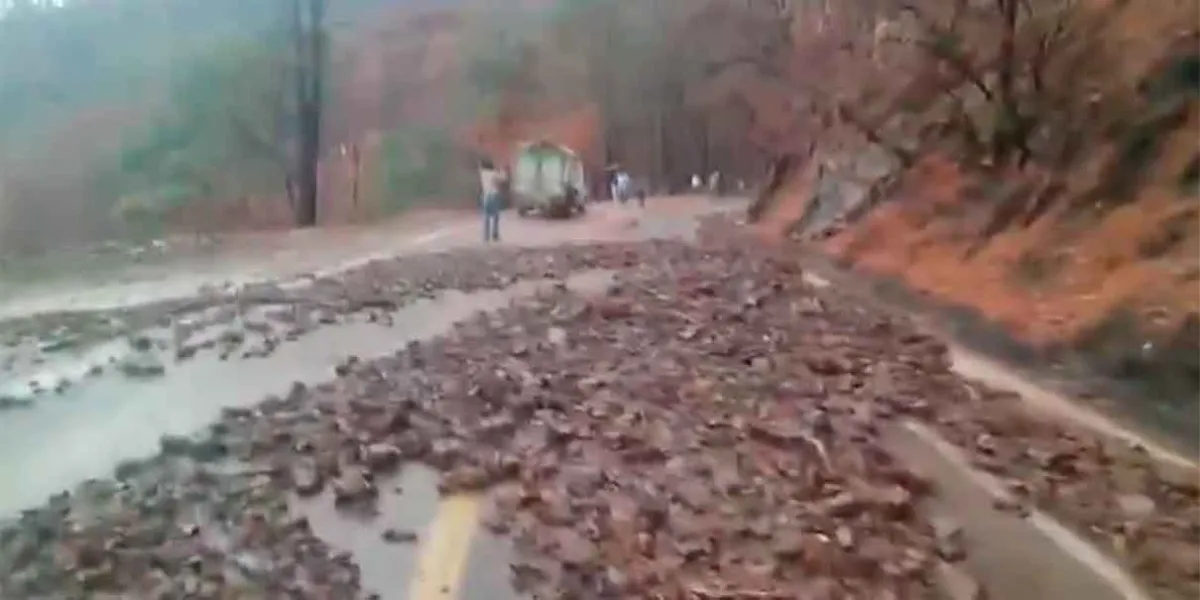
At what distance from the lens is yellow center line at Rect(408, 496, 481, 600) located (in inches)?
75.3

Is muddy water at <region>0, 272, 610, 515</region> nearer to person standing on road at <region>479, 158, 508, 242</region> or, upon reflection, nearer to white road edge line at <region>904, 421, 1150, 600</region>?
person standing on road at <region>479, 158, 508, 242</region>

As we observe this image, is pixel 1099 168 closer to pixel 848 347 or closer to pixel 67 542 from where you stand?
pixel 848 347

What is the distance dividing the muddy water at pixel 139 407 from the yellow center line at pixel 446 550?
0.55m

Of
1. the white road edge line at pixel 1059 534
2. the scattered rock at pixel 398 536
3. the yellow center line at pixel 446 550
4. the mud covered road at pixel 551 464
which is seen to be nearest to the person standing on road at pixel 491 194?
the mud covered road at pixel 551 464

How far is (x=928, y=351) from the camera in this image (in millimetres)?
2598

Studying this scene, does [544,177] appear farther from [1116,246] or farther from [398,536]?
[1116,246]

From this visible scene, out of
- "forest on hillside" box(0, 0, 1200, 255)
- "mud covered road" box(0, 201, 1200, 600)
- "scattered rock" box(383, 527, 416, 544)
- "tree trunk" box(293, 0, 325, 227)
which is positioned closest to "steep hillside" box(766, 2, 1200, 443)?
"forest on hillside" box(0, 0, 1200, 255)

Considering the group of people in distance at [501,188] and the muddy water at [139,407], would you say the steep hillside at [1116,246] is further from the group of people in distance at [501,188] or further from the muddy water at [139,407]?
the muddy water at [139,407]

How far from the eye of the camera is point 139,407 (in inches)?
92.0

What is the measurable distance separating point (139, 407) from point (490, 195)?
1.13m

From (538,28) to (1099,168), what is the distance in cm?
133

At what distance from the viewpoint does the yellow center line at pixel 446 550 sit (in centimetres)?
191

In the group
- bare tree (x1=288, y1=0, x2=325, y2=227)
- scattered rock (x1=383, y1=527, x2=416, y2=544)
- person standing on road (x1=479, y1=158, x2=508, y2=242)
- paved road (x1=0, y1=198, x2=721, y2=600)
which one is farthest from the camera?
person standing on road (x1=479, y1=158, x2=508, y2=242)

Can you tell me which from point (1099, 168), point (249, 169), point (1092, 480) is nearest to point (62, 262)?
point (249, 169)
